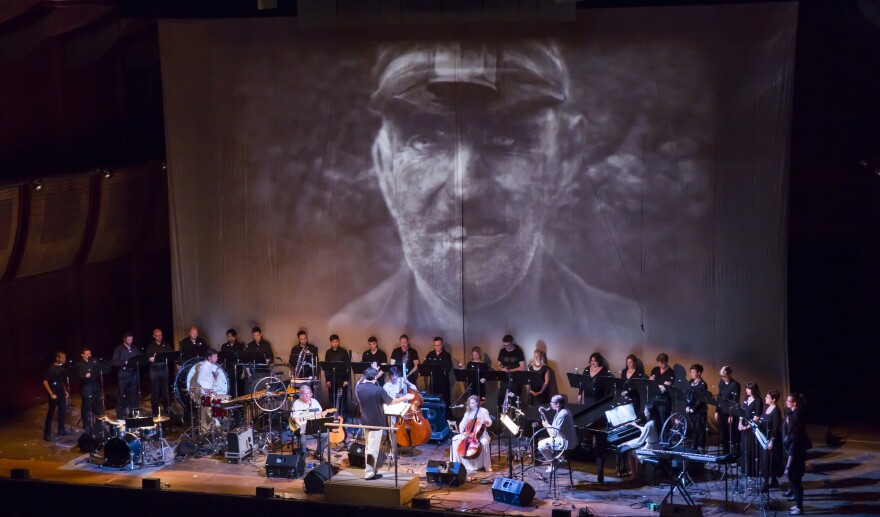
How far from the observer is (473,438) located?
15.6m

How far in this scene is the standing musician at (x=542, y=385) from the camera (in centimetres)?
1717

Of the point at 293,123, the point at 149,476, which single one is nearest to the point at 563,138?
the point at 293,123

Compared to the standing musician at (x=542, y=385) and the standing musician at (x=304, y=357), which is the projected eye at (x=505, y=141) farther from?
the standing musician at (x=304, y=357)

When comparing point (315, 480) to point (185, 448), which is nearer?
point (315, 480)

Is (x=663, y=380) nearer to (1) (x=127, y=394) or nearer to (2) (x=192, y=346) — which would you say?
(2) (x=192, y=346)

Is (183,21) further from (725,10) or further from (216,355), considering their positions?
(725,10)

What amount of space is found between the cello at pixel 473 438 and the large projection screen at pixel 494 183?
2.68m

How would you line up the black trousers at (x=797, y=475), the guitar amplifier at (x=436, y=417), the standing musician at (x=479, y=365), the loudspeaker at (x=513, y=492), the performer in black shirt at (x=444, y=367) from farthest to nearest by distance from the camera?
the performer in black shirt at (x=444, y=367), the guitar amplifier at (x=436, y=417), the standing musician at (x=479, y=365), the loudspeaker at (x=513, y=492), the black trousers at (x=797, y=475)

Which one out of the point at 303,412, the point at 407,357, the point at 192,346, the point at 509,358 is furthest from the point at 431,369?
the point at 192,346

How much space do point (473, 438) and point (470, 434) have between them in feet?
0.22

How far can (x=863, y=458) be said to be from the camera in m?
15.9

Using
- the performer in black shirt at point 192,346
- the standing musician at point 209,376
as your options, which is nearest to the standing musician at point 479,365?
the standing musician at point 209,376

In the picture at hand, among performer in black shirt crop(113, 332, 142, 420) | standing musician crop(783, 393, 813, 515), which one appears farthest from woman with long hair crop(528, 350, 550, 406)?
performer in black shirt crop(113, 332, 142, 420)

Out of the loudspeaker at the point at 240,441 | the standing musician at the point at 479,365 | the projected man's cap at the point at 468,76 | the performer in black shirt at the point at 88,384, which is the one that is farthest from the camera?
the performer in black shirt at the point at 88,384
